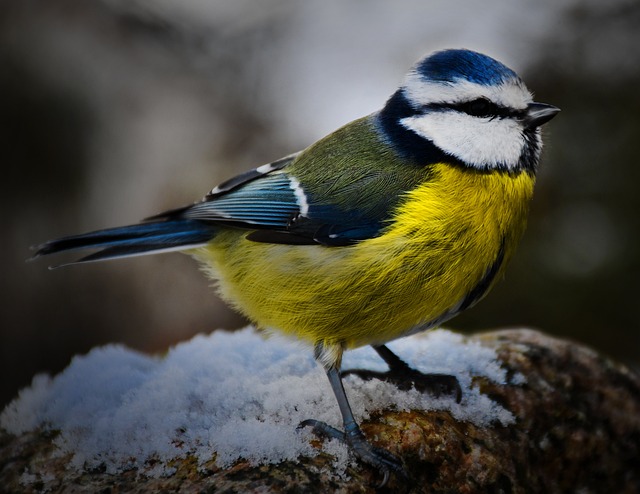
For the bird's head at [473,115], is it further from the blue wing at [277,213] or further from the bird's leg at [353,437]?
the bird's leg at [353,437]

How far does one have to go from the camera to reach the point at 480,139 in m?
1.54

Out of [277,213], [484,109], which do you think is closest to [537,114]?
[484,109]

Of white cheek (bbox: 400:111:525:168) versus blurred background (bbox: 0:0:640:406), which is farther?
blurred background (bbox: 0:0:640:406)

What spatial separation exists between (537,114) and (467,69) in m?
0.19

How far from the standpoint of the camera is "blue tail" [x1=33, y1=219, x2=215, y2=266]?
63.9 inches

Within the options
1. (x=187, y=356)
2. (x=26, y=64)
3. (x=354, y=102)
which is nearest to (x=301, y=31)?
(x=354, y=102)

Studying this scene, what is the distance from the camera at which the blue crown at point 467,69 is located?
4.98 feet

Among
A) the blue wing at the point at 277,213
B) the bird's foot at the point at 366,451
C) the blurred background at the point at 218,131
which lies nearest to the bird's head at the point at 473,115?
the blue wing at the point at 277,213

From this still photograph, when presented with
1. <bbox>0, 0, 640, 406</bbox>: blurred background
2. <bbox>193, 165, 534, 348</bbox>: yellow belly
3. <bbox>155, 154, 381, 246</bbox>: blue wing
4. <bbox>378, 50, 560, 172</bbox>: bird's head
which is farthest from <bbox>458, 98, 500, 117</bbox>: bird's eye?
<bbox>0, 0, 640, 406</bbox>: blurred background

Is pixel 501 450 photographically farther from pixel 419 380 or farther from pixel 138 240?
pixel 138 240

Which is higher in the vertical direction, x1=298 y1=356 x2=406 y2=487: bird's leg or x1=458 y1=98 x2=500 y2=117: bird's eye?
x1=458 y1=98 x2=500 y2=117: bird's eye

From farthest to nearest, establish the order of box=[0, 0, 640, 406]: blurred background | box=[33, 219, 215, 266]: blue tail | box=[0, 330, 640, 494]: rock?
box=[0, 0, 640, 406]: blurred background
box=[33, 219, 215, 266]: blue tail
box=[0, 330, 640, 494]: rock

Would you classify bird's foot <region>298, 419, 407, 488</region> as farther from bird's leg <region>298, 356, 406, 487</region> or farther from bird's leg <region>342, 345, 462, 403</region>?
bird's leg <region>342, 345, 462, 403</region>

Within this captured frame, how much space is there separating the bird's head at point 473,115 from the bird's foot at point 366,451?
633 mm
